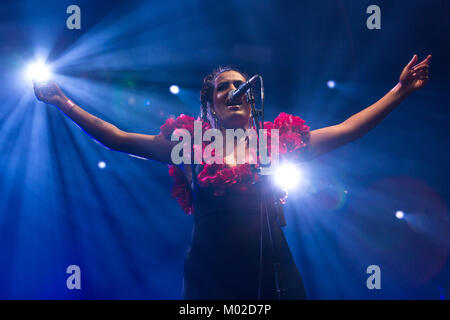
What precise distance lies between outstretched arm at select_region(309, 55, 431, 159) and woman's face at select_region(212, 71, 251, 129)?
39 cm

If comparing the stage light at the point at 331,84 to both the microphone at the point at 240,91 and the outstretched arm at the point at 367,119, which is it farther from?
the microphone at the point at 240,91

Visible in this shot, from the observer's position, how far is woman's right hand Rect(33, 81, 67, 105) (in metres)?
1.71

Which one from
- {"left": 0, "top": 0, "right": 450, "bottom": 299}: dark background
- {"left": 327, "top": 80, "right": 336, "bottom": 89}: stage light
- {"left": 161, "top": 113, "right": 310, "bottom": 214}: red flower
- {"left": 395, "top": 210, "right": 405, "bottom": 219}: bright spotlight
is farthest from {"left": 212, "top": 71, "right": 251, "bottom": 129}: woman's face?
{"left": 395, "top": 210, "right": 405, "bottom": 219}: bright spotlight

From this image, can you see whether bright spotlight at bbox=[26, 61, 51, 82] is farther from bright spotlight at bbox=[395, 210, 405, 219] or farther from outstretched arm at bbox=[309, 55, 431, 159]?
bright spotlight at bbox=[395, 210, 405, 219]

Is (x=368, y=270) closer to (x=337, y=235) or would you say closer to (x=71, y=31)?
(x=337, y=235)

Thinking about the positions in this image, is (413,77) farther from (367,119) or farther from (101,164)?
(101,164)

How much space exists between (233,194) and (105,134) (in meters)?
0.69

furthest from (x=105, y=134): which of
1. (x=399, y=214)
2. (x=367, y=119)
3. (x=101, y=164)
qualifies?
(x=399, y=214)

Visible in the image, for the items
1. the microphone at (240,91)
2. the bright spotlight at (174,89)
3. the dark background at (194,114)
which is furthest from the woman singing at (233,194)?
the bright spotlight at (174,89)

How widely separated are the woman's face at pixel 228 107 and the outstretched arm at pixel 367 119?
1.28 ft

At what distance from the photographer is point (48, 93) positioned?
1717 millimetres

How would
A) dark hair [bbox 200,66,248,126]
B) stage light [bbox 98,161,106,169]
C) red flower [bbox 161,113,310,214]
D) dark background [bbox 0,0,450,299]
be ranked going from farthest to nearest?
stage light [bbox 98,161,106,169] → dark background [bbox 0,0,450,299] → dark hair [bbox 200,66,248,126] → red flower [bbox 161,113,310,214]

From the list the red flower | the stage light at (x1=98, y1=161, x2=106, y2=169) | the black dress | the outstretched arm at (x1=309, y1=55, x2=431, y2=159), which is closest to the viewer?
the black dress
